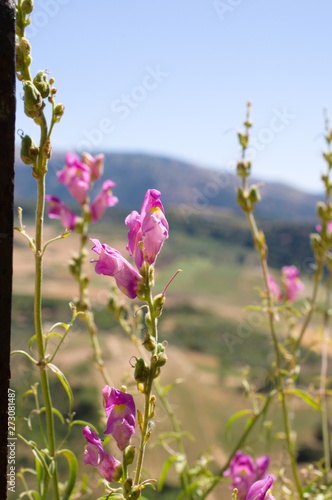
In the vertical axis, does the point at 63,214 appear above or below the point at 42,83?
Answer: below

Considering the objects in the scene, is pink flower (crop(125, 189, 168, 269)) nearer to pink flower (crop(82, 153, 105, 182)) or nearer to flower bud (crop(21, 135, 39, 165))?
flower bud (crop(21, 135, 39, 165))

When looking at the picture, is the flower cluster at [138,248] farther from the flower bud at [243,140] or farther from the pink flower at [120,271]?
the flower bud at [243,140]

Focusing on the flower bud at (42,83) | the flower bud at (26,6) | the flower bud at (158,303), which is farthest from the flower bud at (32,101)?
the flower bud at (158,303)

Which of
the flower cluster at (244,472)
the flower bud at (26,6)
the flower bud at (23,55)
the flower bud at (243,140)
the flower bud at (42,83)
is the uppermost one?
the flower bud at (26,6)

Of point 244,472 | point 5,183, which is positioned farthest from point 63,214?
point 5,183

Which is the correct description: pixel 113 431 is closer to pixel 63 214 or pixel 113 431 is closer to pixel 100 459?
pixel 100 459

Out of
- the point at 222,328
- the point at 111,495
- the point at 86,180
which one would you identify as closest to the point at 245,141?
the point at 86,180

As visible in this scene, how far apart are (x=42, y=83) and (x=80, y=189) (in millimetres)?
820

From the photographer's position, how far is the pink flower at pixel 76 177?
60.7 inches

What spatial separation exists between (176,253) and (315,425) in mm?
9490

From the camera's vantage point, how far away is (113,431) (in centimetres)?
66

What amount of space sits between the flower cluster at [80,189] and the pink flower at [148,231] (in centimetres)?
82

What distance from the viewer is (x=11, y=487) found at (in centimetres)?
85

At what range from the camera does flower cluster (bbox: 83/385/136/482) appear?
0.66 metres
